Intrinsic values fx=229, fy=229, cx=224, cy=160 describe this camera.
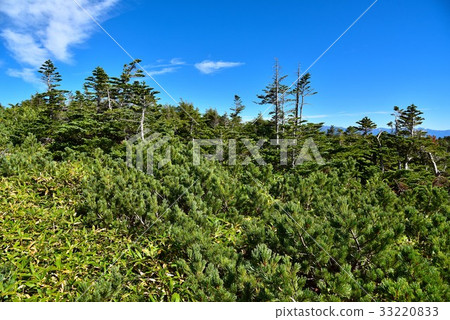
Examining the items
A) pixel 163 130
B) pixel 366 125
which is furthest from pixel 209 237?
pixel 366 125

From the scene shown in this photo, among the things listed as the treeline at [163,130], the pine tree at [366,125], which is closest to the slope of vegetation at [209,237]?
the treeline at [163,130]

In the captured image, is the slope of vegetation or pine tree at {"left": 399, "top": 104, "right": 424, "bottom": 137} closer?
the slope of vegetation

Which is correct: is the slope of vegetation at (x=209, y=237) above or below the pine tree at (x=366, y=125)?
below

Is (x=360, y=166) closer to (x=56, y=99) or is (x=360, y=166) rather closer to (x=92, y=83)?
(x=92, y=83)

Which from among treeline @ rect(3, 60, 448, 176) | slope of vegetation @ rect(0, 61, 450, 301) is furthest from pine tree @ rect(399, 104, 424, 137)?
slope of vegetation @ rect(0, 61, 450, 301)

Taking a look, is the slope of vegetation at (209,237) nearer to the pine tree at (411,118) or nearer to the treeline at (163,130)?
the treeline at (163,130)

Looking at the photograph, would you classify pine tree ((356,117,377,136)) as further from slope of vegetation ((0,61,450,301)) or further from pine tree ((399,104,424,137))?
slope of vegetation ((0,61,450,301))

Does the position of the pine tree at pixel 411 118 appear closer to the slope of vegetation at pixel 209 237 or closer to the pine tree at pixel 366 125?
the pine tree at pixel 366 125

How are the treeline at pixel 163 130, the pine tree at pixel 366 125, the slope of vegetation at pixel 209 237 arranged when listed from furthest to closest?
1. the pine tree at pixel 366 125
2. the treeline at pixel 163 130
3. the slope of vegetation at pixel 209 237

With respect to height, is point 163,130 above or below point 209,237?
above

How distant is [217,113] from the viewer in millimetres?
25469

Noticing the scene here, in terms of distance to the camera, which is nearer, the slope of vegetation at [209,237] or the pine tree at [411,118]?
the slope of vegetation at [209,237]

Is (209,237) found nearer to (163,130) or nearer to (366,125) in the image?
(163,130)

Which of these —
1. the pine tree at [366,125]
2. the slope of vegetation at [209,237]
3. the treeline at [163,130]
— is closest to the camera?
the slope of vegetation at [209,237]
